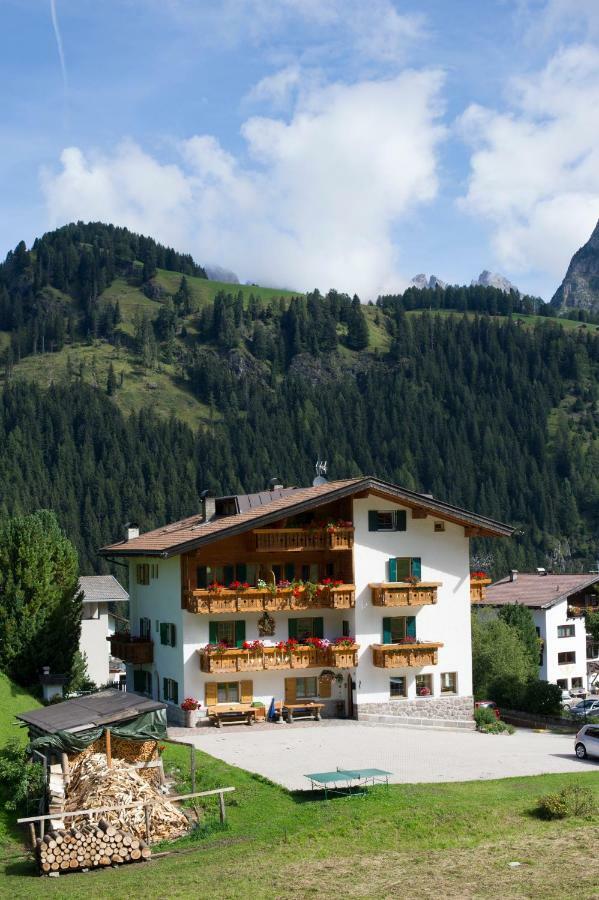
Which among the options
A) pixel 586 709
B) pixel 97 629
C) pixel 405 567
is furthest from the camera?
pixel 97 629

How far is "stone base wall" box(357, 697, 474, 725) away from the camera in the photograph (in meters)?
44.1

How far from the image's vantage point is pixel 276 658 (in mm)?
42781

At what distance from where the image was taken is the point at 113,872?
22.4 metres

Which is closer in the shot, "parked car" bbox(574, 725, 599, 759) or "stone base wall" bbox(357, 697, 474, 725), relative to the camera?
"parked car" bbox(574, 725, 599, 759)

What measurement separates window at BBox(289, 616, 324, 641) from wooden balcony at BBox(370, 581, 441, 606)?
259cm

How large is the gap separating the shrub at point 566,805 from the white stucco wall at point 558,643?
197 feet

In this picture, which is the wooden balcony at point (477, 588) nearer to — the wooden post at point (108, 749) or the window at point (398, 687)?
the window at point (398, 687)

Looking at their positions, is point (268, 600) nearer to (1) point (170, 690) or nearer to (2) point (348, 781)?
(1) point (170, 690)

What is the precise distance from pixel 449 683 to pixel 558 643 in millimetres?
41342

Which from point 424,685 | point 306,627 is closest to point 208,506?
point 306,627

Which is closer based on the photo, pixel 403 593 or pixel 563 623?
pixel 403 593

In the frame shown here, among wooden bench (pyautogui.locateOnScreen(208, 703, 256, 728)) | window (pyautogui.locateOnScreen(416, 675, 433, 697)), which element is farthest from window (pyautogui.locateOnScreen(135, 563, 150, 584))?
window (pyautogui.locateOnScreen(416, 675, 433, 697))

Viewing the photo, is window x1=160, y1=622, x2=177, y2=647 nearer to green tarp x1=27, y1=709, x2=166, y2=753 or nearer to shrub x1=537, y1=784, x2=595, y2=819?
green tarp x1=27, y1=709, x2=166, y2=753

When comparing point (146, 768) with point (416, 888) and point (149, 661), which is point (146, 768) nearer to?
point (416, 888)
